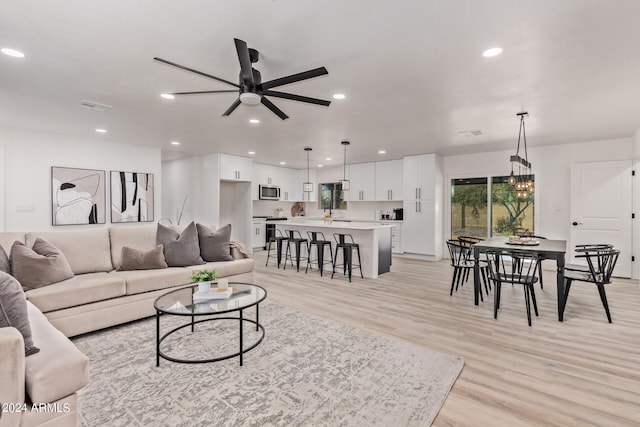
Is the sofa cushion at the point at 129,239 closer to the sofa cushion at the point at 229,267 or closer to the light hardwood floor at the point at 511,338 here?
the sofa cushion at the point at 229,267

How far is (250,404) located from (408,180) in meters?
6.36

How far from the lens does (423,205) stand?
7230 mm

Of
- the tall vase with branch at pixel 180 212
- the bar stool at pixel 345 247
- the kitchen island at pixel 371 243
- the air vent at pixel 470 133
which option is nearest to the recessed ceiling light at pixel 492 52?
the air vent at pixel 470 133

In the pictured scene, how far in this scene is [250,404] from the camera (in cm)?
196

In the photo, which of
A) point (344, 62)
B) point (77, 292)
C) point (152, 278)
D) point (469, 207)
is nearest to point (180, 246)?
point (152, 278)

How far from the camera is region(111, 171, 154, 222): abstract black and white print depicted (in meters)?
6.12

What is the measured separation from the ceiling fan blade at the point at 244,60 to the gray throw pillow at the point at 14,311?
1.88 metres

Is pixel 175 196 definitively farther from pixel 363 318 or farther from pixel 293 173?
pixel 363 318

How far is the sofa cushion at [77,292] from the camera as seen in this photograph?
106 inches

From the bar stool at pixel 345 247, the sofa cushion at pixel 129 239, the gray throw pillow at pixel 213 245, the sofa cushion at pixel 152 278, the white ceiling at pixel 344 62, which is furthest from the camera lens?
the bar stool at pixel 345 247

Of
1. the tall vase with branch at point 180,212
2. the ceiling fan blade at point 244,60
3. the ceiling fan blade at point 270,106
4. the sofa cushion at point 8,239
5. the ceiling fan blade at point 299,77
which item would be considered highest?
the ceiling fan blade at point 244,60

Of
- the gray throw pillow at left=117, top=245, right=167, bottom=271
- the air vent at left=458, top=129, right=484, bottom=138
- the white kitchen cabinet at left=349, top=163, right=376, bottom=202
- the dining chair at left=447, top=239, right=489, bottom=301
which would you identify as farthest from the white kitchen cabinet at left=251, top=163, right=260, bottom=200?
the dining chair at left=447, top=239, right=489, bottom=301

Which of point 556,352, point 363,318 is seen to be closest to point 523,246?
point 556,352

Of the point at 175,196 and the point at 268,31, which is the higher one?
the point at 268,31
